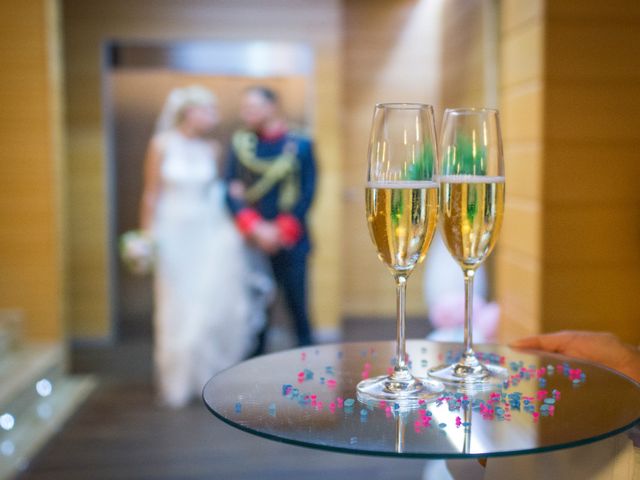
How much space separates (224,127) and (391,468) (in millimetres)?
3010

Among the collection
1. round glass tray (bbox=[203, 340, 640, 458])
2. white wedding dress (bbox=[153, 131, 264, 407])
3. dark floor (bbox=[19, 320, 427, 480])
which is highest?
round glass tray (bbox=[203, 340, 640, 458])

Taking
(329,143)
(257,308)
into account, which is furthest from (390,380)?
(329,143)

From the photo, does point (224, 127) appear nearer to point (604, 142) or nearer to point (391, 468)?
point (391, 468)

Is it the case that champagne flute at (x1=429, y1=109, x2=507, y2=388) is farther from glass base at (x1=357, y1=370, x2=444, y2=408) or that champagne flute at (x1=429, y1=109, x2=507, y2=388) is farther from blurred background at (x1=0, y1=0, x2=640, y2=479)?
blurred background at (x1=0, y1=0, x2=640, y2=479)

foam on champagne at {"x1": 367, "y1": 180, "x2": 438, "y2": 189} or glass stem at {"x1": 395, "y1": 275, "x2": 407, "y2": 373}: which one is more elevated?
foam on champagne at {"x1": 367, "y1": 180, "x2": 438, "y2": 189}

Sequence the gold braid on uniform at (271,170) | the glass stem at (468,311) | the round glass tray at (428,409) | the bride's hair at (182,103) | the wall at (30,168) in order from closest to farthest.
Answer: the round glass tray at (428,409) < the glass stem at (468,311) < the wall at (30,168) < the bride's hair at (182,103) < the gold braid on uniform at (271,170)

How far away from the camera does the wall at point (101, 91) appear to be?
5379 millimetres

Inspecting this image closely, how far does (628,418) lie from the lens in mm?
887

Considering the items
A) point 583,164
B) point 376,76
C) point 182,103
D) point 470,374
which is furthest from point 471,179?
point 376,76

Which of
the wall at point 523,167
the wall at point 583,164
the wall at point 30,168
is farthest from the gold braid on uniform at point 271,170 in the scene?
the wall at point 583,164

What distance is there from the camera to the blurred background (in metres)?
2.39

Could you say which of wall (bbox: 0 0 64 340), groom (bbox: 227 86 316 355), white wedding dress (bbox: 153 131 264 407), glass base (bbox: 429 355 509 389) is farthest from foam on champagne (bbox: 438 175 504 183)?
wall (bbox: 0 0 64 340)

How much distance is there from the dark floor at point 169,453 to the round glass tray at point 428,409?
6.99ft

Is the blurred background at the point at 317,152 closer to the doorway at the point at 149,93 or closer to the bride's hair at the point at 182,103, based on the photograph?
the doorway at the point at 149,93
